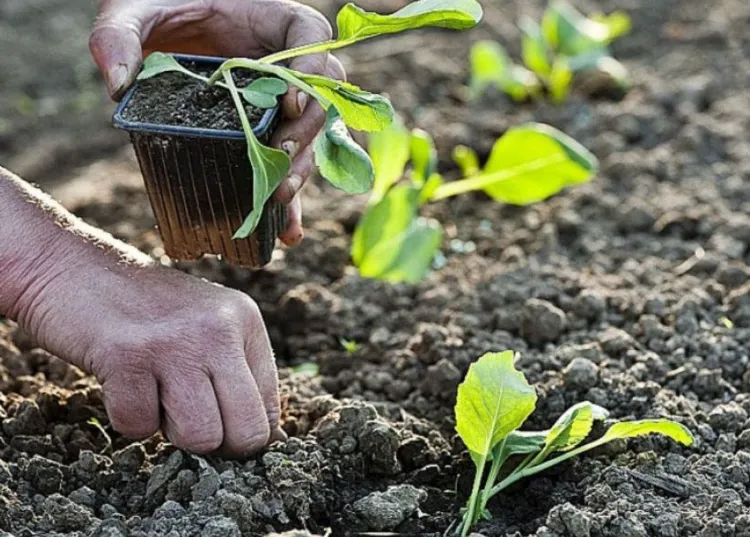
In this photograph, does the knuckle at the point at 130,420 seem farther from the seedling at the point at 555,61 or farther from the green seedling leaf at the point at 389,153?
the seedling at the point at 555,61

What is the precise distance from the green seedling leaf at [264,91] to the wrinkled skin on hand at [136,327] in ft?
0.89

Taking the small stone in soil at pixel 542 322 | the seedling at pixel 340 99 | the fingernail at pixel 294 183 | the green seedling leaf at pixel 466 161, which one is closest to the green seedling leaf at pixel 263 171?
the seedling at pixel 340 99

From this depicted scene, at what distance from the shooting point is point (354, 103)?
5.13 ft

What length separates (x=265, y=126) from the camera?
62.2 inches

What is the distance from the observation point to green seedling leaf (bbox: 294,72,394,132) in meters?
1.56

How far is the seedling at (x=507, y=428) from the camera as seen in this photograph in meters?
1.60

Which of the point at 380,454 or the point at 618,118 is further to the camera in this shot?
the point at 618,118

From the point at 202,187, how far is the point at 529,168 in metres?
1.01

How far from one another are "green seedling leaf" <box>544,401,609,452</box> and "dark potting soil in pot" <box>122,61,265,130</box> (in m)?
0.58

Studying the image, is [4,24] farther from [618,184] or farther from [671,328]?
[671,328]

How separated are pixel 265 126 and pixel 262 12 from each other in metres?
0.31

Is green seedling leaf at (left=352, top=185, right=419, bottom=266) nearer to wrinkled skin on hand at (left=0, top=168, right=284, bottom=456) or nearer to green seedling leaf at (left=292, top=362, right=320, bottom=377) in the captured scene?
green seedling leaf at (left=292, top=362, right=320, bottom=377)

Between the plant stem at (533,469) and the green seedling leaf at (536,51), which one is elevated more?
the plant stem at (533,469)

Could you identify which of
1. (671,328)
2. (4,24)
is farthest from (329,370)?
(4,24)
